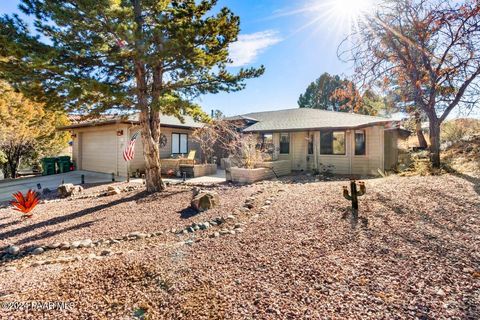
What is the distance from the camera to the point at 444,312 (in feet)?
7.95

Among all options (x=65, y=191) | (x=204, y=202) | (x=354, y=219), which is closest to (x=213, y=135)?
(x=65, y=191)

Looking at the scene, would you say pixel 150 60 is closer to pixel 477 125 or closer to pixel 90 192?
pixel 90 192

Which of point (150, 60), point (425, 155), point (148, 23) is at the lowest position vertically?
point (425, 155)

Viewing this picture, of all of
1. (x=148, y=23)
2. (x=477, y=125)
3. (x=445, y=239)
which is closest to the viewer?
(x=445, y=239)

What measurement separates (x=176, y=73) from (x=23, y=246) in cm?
660

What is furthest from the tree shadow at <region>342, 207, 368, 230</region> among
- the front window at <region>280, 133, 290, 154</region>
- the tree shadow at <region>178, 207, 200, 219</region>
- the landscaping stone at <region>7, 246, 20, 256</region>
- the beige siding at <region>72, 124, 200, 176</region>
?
the beige siding at <region>72, 124, 200, 176</region>

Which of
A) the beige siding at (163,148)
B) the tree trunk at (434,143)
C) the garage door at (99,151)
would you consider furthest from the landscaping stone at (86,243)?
the tree trunk at (434,143)

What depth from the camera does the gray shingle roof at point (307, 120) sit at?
40.9 ft

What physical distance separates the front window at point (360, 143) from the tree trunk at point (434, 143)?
3047 mm

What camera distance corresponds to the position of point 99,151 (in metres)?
15.4

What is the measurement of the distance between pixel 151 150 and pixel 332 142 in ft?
A: 30.1

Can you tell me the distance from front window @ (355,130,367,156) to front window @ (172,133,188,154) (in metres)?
10.3

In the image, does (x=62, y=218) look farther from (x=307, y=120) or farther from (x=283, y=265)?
(x=307, y=120)

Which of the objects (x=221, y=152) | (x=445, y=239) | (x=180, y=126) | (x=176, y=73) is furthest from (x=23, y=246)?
(x=221, y=152)
